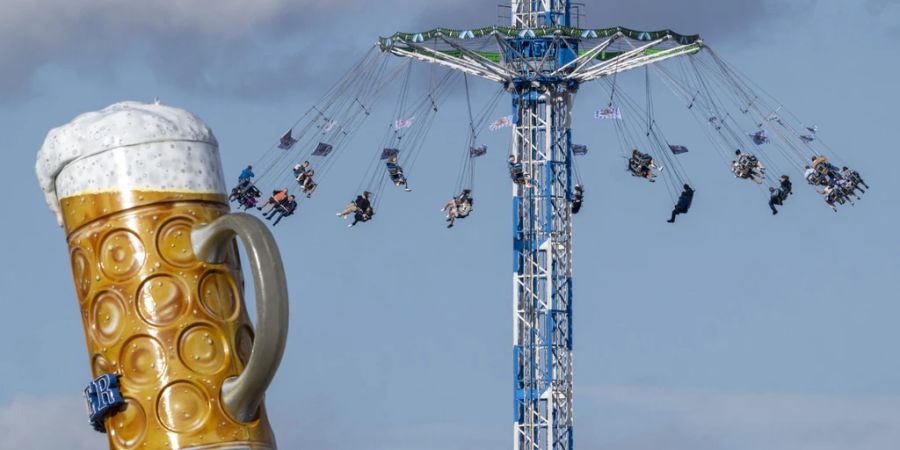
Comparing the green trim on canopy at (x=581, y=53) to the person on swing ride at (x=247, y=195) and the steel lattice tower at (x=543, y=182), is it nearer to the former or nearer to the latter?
the steel lattice tower at (x=543, y=182)

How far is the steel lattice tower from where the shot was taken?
64.3 metres

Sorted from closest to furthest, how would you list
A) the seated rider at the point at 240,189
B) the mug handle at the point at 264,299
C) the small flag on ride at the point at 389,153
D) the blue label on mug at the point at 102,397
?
the mug handle at the point at 264,299 → the blue label on mug at the point at 102,397 → the seated rider at the point at 240,189 → the small flag on ride at the point at 389,153

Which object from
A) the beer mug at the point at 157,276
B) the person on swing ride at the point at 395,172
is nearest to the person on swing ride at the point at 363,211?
the person on swing ride at the point at 395,172

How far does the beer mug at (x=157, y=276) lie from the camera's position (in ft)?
56.6

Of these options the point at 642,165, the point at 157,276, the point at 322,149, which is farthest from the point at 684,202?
the point at 157,276

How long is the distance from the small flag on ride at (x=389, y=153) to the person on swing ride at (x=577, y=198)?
5539mm

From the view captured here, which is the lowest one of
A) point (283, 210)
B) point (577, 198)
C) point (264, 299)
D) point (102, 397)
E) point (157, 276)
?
point (102, 397)

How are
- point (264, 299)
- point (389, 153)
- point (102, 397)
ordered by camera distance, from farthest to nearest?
point (389, 153) < point (102, 397) < point (264, 299)

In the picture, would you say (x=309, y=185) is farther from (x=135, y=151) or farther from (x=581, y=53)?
(x=135, y=151)

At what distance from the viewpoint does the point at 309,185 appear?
59.4m

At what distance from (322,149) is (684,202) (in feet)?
27.6

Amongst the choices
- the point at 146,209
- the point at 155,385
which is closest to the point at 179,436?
the point at 155,385

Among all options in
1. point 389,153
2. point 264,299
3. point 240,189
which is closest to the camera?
point 264,299

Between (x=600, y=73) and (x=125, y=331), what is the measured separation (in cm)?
4764
